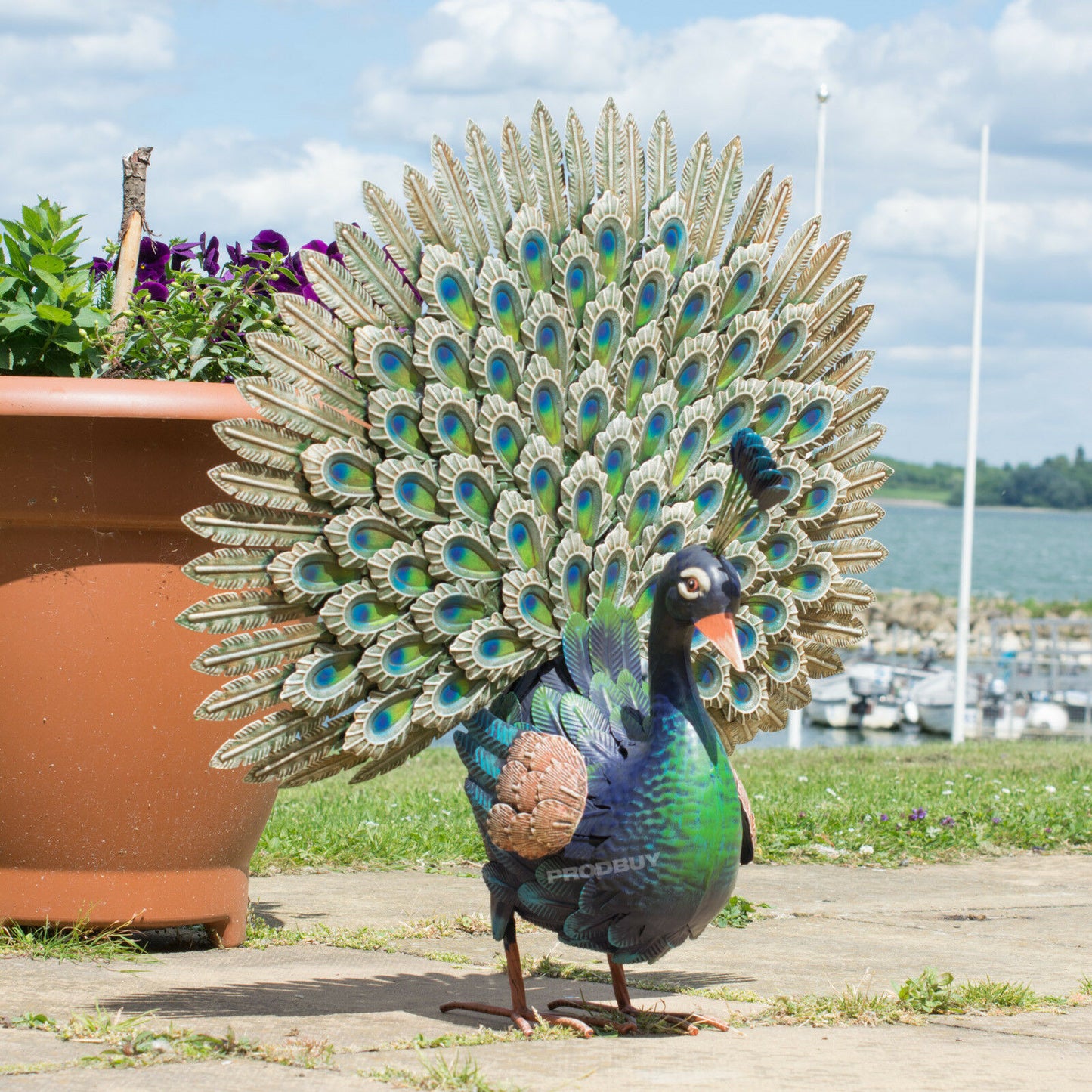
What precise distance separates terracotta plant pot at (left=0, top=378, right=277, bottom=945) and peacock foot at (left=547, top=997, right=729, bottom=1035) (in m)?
1.41

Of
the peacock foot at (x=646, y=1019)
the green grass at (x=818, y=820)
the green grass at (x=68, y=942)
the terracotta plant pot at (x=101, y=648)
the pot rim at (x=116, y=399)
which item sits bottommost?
the green grass at (x=818, y=820)

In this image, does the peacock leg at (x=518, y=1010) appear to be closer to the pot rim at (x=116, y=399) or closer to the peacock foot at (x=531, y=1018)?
the peacock foot at (x=531, y=1018)

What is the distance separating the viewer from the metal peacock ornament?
3596 mm

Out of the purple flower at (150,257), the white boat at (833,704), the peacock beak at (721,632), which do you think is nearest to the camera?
the peacock beak at (721,632)

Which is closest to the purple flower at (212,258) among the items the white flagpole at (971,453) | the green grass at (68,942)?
the green grass at (68,942)

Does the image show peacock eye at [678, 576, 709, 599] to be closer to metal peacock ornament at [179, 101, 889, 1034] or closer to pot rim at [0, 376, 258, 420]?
metal peacock ornament at [179, 101, 889, 1034]

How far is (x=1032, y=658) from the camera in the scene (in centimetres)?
2975

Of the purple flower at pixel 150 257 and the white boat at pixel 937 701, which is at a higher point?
the purple flower at pixel 150 257

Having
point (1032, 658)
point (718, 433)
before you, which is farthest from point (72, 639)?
point (1032, 658)

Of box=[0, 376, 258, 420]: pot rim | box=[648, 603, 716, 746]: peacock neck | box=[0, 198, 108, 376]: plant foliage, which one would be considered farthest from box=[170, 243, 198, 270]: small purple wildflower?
box=[648, 603, 716, 746]: peacock neck

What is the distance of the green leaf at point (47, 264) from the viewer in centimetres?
470

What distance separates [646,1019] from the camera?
12.7ft

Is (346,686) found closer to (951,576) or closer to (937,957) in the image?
(937,957)

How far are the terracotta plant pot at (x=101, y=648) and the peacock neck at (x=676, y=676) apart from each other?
1556 millimetres
